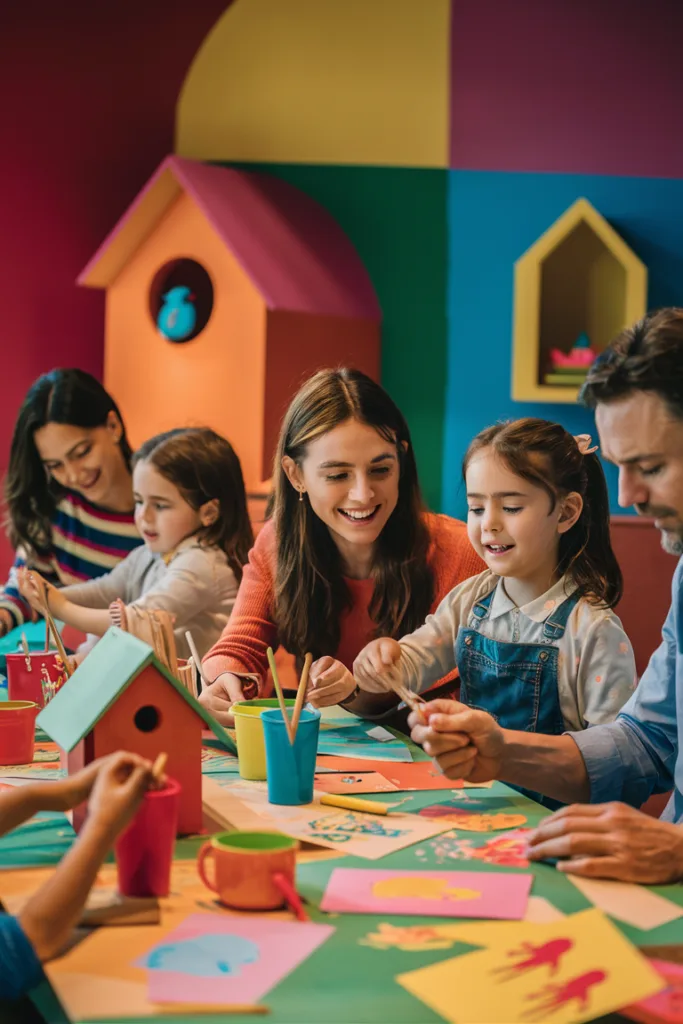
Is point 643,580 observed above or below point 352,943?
above

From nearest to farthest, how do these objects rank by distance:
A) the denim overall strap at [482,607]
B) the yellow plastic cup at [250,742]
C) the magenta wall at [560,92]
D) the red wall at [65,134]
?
the yellow plastic cup at [250,742] → the denim overall strap at [482,607] → the magenta wall at [560,92] → the red wall at [65,134]

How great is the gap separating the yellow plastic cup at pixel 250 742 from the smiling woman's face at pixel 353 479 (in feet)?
2.16

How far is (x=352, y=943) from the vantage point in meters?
0.89

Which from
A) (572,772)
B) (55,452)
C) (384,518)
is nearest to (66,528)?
(55,452)

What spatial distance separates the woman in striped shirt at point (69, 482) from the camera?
3.05 metres

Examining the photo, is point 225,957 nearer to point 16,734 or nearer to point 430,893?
point 430,893

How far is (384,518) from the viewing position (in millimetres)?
2051

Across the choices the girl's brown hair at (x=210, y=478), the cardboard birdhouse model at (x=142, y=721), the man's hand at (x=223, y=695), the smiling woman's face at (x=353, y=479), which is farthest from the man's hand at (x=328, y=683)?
the girl's brown hair at (x=210, y=478)

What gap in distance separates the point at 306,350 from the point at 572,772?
7.19 feet

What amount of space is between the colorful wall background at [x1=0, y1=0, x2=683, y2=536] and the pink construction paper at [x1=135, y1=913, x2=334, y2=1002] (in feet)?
8.79

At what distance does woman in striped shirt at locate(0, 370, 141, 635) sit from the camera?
10.0ft

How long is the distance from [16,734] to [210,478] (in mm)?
1183

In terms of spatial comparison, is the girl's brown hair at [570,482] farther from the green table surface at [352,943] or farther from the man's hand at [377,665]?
the green table surface at [352,943]

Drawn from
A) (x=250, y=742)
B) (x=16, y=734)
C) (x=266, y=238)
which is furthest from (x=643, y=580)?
(x=16, y=734)
